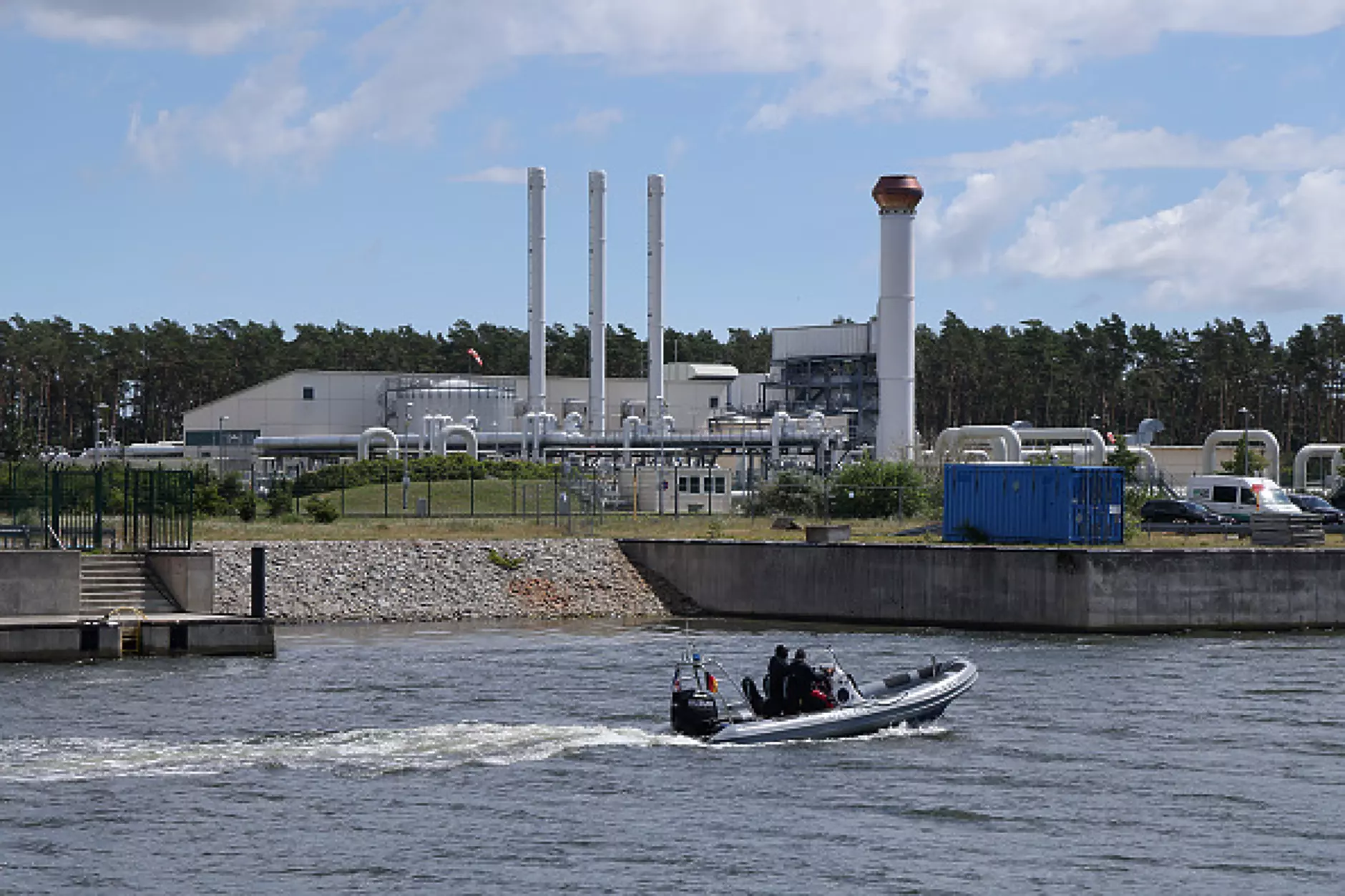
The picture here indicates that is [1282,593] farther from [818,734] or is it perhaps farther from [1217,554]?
[818,734]

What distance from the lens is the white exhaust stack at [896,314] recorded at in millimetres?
94938

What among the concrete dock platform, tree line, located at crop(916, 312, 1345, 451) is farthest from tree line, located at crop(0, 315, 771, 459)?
the concrete dock platform

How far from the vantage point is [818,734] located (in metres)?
31.7

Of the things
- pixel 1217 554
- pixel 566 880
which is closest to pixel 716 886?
pixel 566 880

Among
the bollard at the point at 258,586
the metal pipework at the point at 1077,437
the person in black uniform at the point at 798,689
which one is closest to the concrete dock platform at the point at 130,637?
the bollard at the point at 258,586

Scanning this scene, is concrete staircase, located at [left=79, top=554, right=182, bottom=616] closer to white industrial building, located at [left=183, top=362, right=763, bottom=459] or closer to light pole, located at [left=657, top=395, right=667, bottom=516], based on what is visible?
light pole, located at [left=657, top=395, right=667, bottom=516]

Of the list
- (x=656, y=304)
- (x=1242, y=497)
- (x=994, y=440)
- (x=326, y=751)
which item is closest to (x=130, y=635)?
(x=326, y=751)

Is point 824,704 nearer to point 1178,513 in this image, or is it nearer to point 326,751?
point 326,751

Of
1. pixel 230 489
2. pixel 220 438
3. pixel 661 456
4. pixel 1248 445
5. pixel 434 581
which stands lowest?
pixel 434 581

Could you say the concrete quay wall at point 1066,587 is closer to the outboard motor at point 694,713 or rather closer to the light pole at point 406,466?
the outboard motor at point 694,713

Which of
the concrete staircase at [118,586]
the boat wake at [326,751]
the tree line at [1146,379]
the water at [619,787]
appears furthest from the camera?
the tree line at [1146,379]

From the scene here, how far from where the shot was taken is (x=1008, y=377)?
16188 cm

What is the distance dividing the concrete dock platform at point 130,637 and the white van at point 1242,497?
37.4 meters

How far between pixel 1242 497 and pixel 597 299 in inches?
2149
